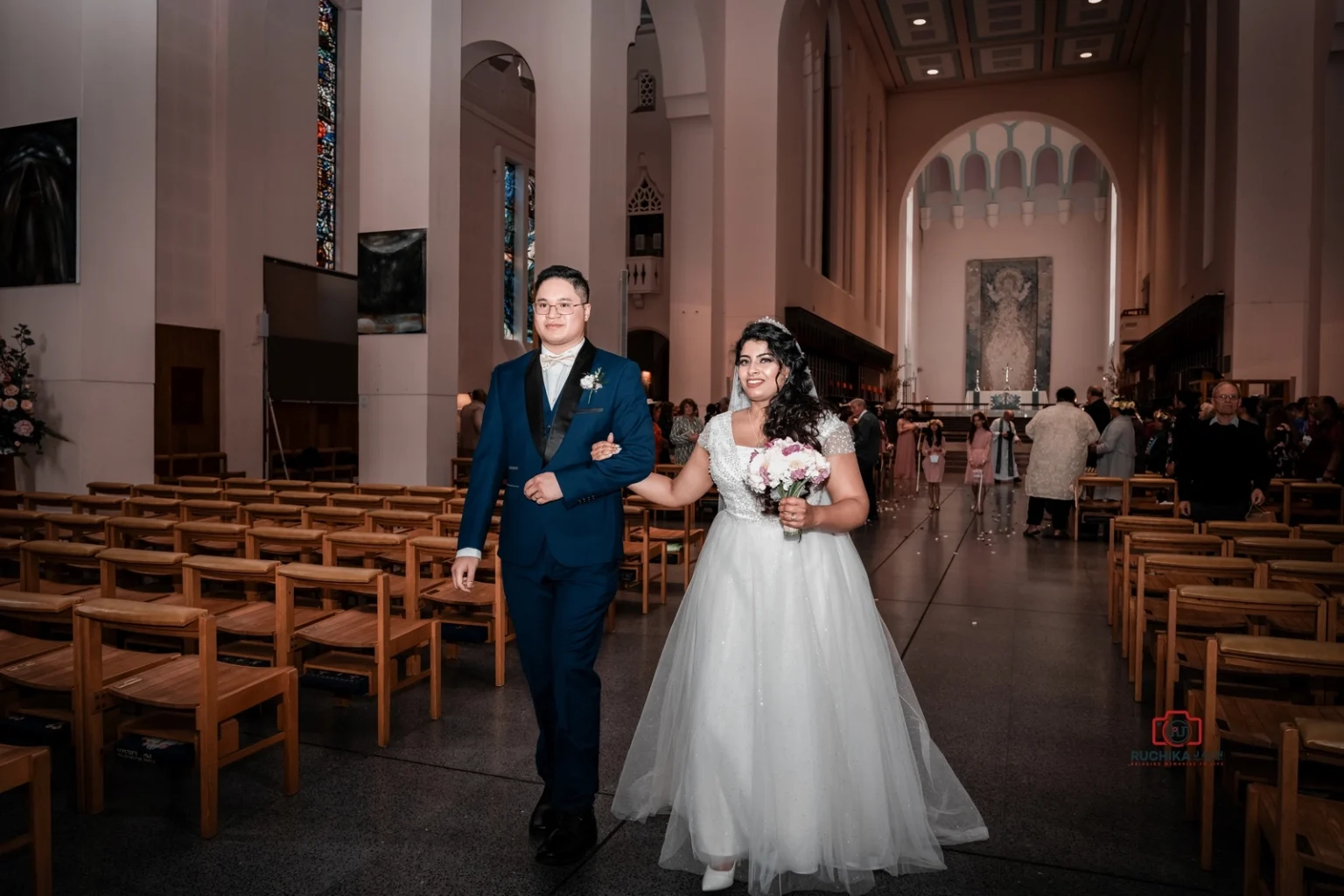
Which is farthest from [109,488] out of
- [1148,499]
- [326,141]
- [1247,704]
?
[1148,499]

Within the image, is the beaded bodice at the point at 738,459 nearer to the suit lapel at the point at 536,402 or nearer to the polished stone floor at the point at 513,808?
the suit lapel at the point at 536,402

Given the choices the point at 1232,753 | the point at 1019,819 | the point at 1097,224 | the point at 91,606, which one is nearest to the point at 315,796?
the point at 91,606

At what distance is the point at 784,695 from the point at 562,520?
80 cm

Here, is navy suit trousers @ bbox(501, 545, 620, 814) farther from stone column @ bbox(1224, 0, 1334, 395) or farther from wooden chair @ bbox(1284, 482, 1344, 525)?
stone column @ bbox(1224, 0, 1334, 395)

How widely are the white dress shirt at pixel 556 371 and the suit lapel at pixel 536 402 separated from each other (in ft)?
0.06

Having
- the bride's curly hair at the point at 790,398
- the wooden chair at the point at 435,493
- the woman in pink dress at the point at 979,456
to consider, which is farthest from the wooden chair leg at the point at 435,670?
the woman in pink dress at the point at 979,456

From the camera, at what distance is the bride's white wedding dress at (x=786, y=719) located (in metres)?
2.48

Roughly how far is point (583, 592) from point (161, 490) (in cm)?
601

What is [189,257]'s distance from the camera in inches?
452

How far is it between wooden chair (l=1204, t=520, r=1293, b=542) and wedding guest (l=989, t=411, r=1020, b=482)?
804cm

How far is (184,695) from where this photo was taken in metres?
2.97

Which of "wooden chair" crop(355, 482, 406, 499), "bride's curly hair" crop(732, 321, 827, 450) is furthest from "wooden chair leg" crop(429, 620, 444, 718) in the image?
"wooden chair" crop(355, 482, 406, 499)

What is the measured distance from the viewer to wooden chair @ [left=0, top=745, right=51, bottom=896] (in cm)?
220

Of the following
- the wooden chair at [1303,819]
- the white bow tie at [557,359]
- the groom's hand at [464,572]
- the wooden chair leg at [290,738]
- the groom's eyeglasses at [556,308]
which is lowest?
the wooden chair leg at [290,738]
